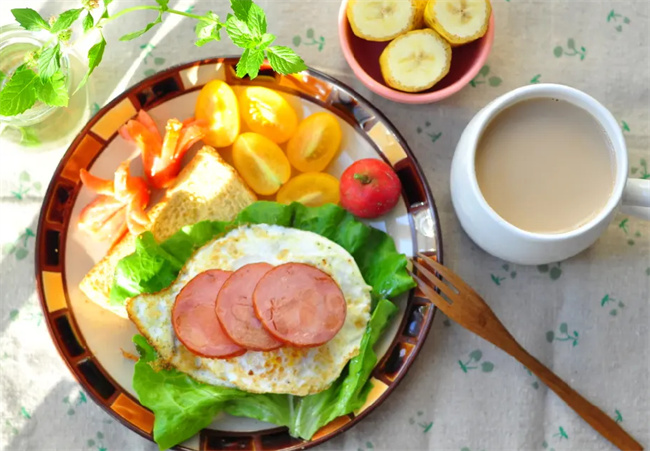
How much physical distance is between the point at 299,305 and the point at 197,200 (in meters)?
0.38

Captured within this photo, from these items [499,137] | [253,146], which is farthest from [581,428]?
[253,146]

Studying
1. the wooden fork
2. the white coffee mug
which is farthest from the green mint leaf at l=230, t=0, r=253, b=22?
the wooden fork

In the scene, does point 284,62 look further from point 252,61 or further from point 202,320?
point 202,320

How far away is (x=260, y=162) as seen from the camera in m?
1.56

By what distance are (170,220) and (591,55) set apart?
1.13 m

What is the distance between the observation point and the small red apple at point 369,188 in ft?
4.92

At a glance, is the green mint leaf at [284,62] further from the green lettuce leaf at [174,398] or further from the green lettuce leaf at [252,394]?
the green lettuce leaf at [174,398]

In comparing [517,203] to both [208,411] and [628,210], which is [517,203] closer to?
[628,210]

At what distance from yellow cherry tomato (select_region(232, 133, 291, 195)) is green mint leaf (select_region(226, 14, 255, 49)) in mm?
307

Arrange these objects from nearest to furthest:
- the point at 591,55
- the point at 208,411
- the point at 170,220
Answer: the point at 208,411 < the point at 170,220 < the point at 591,55

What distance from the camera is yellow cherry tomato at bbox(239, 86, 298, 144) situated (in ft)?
5.13

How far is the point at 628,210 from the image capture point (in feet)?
4.62

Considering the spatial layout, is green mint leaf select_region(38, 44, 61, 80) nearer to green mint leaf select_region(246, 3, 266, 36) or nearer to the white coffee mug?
green mint leaf select_region(246, 3, 266, 36)

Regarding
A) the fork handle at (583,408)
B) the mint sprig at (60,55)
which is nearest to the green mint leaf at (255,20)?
the mint sprig at (60,55)
